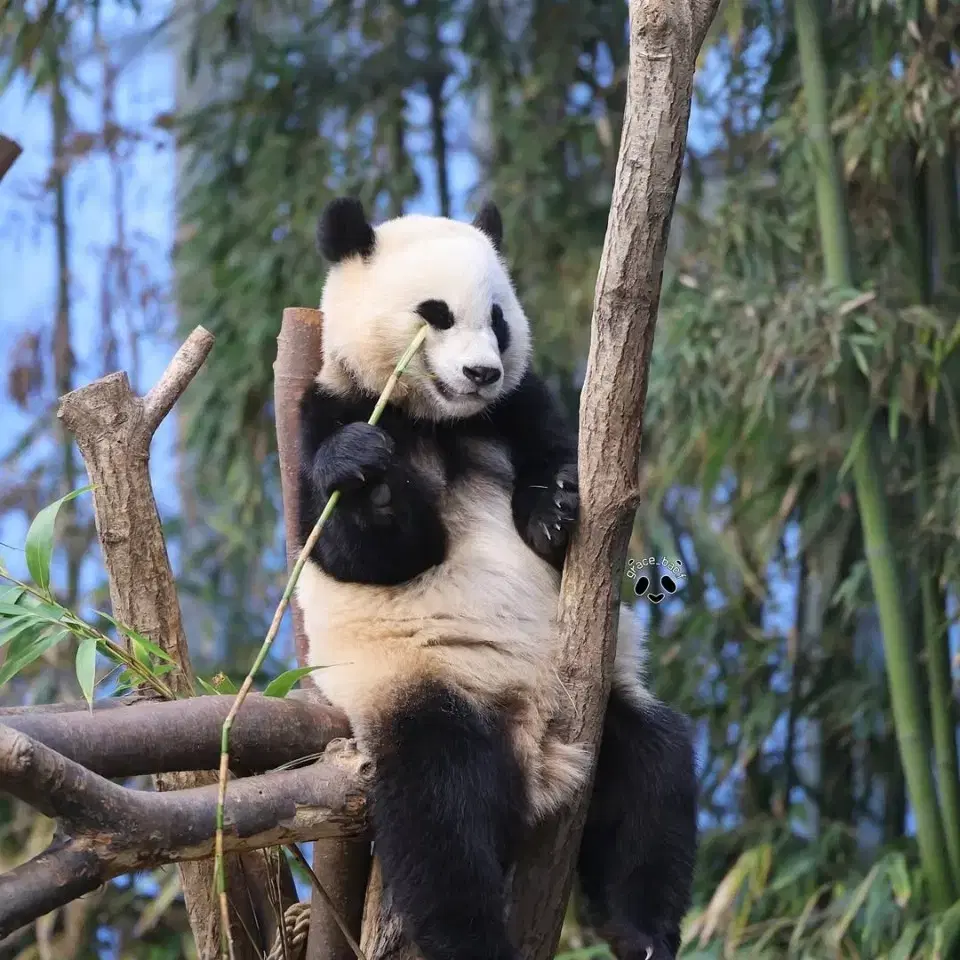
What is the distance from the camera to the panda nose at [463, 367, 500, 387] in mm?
1955

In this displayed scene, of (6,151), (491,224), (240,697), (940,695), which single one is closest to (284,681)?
(240,697)

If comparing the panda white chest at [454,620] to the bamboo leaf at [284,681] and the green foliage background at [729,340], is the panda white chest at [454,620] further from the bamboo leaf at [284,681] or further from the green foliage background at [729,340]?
the green foliage background at [729,340]

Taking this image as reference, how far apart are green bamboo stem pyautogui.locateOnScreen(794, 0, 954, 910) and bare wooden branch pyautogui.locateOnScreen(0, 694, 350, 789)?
1387mm

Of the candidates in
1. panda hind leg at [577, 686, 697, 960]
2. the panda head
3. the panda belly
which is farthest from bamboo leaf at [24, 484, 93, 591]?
panda hind leg at [577, 686, 697, 960]

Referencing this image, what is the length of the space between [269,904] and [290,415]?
0.84m

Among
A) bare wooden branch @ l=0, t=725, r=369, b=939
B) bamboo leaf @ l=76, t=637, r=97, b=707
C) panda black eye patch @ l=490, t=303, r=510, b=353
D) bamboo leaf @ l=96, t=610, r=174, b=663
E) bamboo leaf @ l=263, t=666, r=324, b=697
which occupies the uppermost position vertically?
panda black eye patch @ l=490, t=303, r=510, b=353

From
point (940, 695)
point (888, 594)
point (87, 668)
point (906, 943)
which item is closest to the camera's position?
point (87, 668)

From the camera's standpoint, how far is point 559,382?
3641 mm

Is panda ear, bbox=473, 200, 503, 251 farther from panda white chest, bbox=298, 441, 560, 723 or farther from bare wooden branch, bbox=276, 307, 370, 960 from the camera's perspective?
panda white chest, bbox=298, 441, 560, 723

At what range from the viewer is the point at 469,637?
1.92 metres

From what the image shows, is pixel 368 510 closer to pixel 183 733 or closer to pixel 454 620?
pixel 454 620

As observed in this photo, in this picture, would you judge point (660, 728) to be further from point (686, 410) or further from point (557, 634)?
point (686, 410)

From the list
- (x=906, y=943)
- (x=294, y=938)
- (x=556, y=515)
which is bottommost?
(x=906, y=943)

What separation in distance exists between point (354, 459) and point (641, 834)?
0.70m
